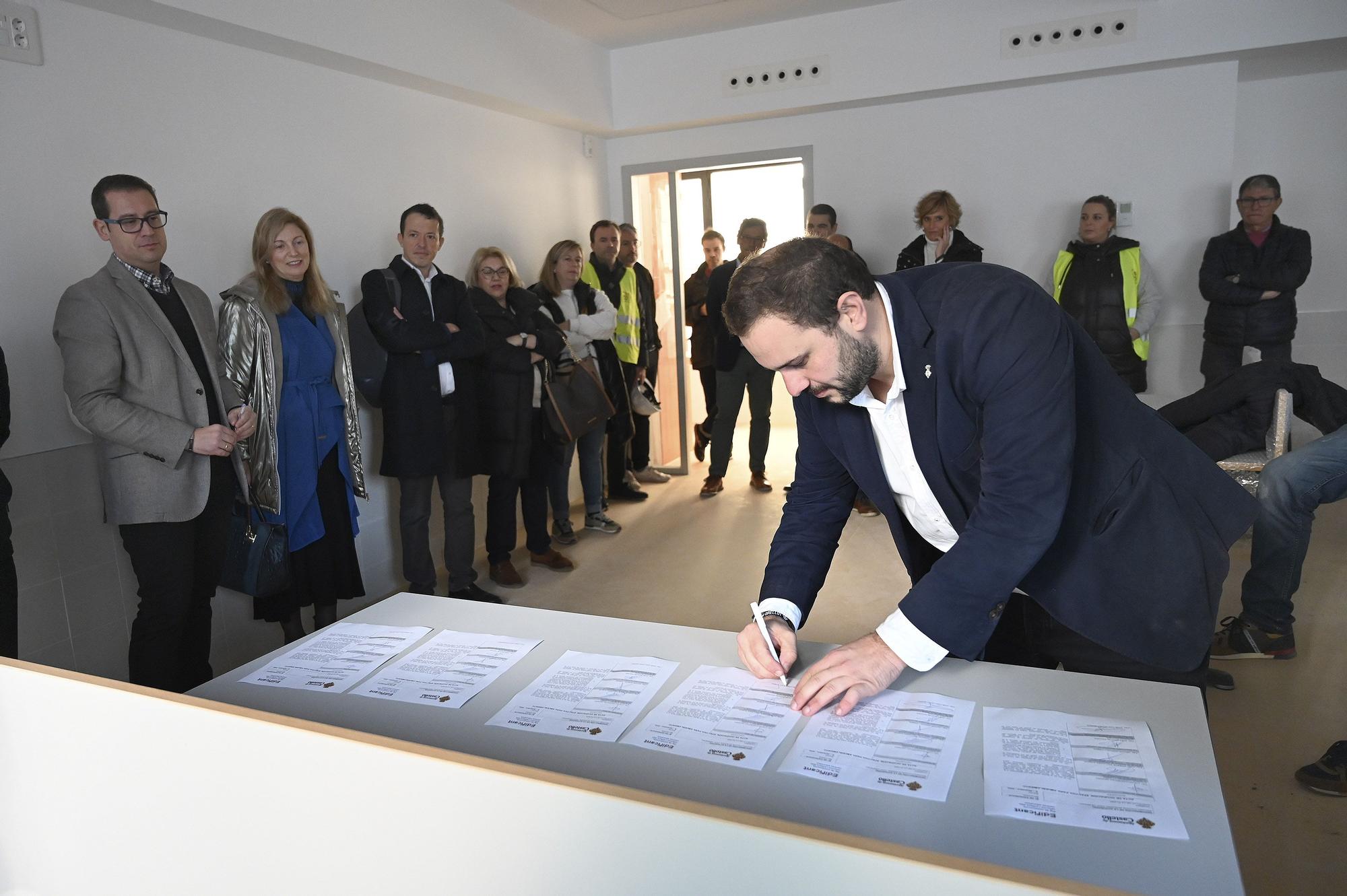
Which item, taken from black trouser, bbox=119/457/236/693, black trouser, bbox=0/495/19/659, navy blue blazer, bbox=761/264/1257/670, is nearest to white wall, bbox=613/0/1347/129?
black trouser, bbox=119/457/236/693

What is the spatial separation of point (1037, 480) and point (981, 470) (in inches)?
5.0

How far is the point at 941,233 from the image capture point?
5.14 meters

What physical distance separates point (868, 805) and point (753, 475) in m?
4.95

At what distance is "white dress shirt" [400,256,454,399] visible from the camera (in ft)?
12.8

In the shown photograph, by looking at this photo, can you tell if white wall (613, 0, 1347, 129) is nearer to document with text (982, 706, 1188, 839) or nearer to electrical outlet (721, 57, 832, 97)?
electrical outlet (721, 57, 832, 97)

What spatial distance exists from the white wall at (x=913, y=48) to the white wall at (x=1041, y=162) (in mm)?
218

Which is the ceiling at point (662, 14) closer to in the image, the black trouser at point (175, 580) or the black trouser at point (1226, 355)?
the black trouser at point (1226, 355)

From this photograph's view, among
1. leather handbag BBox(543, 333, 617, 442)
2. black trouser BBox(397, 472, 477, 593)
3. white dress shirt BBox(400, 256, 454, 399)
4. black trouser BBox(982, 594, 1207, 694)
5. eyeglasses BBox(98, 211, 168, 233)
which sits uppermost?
eyeglasses BBox(98, 211, 168, 233)

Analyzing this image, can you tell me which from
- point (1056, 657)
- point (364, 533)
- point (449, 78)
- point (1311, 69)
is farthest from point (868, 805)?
point (1311, 69)

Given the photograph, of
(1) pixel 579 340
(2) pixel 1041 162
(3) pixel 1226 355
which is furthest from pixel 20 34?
(3) pixel 1226 355

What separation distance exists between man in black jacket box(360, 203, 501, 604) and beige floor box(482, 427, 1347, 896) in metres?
0.46

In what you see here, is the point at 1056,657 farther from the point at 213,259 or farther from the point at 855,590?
the point at 213,259

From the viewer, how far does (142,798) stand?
121cm

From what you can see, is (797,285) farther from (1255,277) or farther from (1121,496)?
(1255,277)
